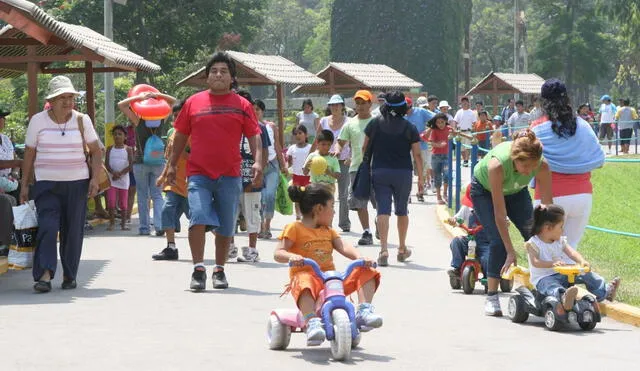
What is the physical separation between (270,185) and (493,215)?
6610mm

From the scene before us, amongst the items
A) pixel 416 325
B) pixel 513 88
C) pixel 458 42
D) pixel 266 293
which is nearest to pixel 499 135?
pixel 266 293

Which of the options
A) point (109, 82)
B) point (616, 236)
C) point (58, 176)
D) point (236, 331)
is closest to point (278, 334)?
point (236, 331)

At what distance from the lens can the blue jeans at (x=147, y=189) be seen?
60.3 feet

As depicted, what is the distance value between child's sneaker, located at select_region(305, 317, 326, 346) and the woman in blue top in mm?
6344

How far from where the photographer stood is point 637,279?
12727mm

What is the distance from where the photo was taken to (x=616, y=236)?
774 inches

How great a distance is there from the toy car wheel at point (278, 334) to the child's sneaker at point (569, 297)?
6.73 feet

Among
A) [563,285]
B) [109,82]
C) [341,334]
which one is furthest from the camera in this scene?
[109,82]

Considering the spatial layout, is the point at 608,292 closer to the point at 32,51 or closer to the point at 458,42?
the point at 32,51

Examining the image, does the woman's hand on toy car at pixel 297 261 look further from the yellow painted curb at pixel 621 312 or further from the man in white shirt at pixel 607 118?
the man in white shirt at pixel 607 118

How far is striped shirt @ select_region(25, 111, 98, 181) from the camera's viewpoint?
40.4 feet

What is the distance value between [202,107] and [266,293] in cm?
164

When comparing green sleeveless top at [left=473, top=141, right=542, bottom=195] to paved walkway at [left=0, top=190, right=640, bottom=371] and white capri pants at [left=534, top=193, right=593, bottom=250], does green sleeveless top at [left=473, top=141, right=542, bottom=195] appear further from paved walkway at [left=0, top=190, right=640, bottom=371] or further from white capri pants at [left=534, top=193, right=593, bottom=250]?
paved walkway at [left=0, top=190, right=640, bottom=371]

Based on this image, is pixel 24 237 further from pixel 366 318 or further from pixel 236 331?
pixel 366 318
